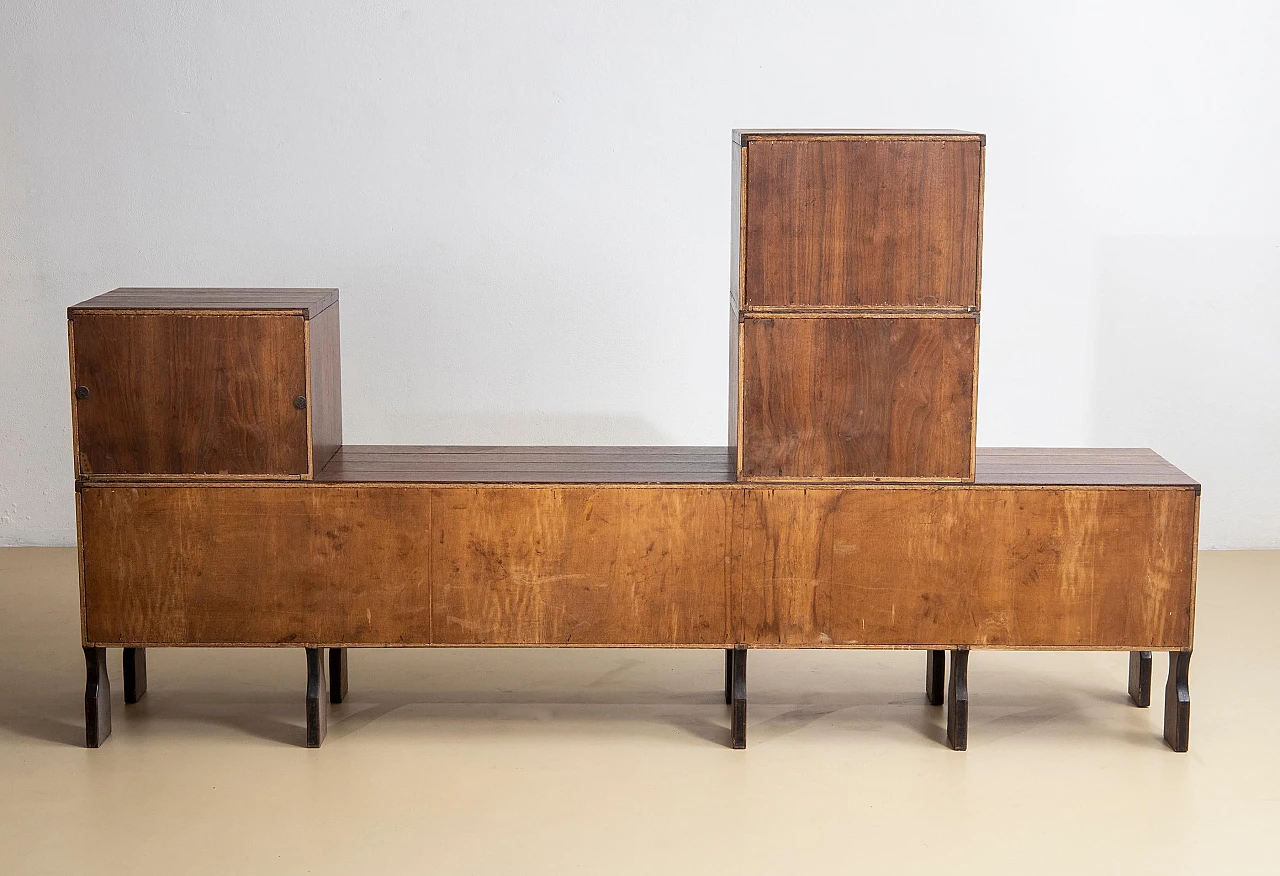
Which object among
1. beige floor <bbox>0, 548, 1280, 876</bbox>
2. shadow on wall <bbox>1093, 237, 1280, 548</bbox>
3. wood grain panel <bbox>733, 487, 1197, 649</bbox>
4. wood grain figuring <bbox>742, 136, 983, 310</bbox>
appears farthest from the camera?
shadow on wall <bbox>1093, 237, 1280, 548</bbox>

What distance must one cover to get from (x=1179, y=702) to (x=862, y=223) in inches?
58.7

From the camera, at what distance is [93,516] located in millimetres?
3430

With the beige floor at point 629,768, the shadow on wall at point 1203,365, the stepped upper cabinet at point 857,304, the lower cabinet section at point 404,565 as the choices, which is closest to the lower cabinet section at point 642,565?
the lower cabinet section at point 404,565

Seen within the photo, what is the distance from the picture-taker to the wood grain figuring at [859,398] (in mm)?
3379

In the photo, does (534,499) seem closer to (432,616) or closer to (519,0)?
(432,616)

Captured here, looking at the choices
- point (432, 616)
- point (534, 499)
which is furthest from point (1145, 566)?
point (432, 616)

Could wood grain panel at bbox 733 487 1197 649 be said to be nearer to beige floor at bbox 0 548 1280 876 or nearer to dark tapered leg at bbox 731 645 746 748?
dark tapered leg at bbox 731 645 746 748

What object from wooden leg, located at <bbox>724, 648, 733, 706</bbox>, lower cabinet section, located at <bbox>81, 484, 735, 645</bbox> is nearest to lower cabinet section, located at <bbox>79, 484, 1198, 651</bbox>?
lower cabinet section, located at <bbox>81, 484, 735, 645</bbox>

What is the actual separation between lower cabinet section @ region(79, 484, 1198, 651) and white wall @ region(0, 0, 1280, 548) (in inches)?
72.7

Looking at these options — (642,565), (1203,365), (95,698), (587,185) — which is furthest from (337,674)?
(1203,365)

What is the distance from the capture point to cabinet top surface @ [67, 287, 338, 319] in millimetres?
3367

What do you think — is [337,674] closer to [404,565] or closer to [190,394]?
[404,565]

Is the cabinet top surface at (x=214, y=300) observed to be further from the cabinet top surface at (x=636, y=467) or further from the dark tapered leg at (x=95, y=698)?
the dark tapered leg at (x=95, y=698)

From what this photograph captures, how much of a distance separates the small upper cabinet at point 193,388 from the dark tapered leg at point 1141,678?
7.74 feet
